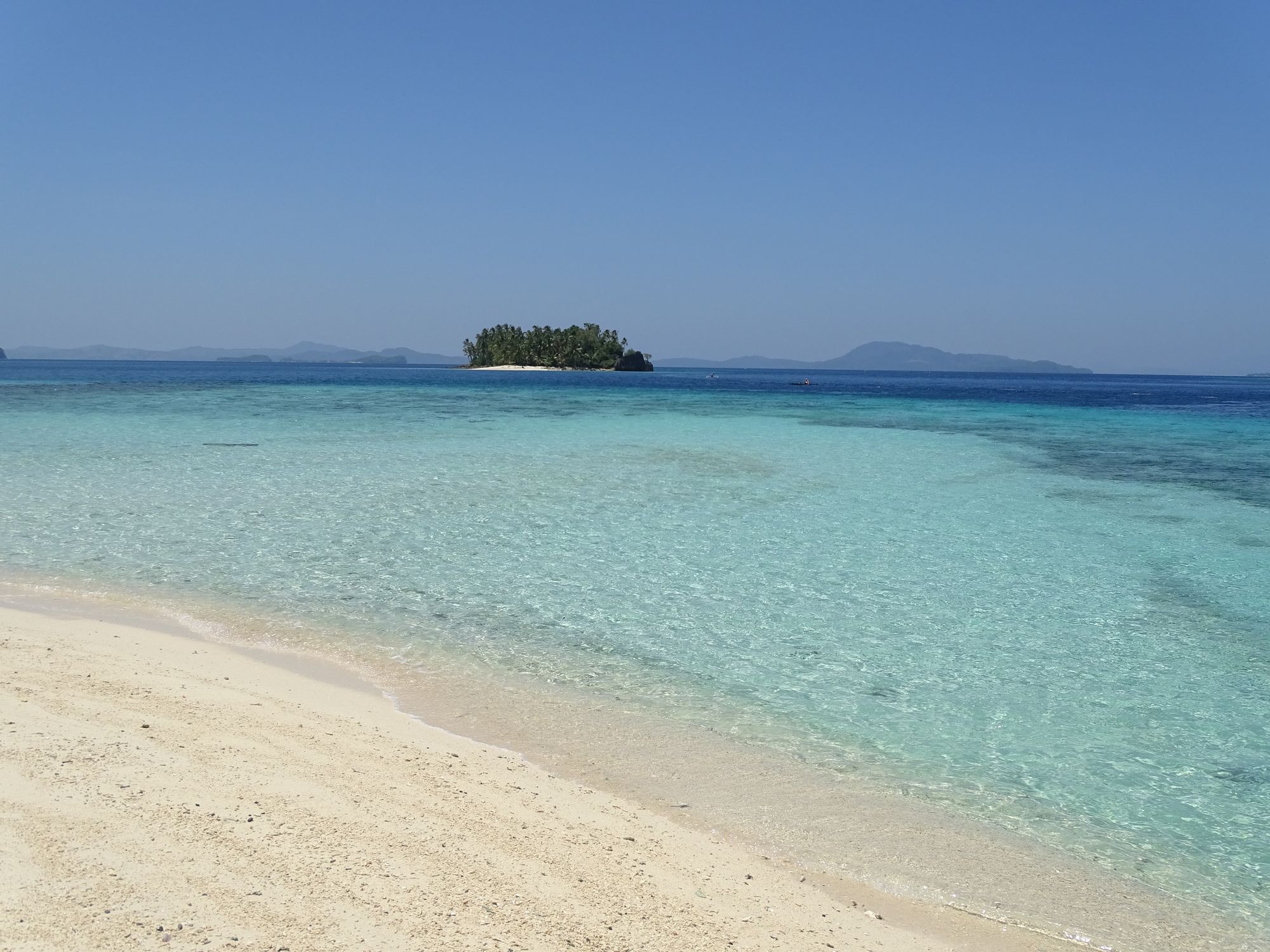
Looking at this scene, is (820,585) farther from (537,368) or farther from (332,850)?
(537,368)

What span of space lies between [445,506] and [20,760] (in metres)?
9.00

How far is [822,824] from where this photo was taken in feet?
13.6

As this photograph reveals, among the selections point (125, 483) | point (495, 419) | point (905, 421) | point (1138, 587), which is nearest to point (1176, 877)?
point (1138, 587)

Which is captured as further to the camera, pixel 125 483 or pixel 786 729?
pixel 125 483

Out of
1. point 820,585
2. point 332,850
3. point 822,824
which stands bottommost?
point 822,824

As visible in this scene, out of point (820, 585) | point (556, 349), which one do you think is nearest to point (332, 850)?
point (820, 585)

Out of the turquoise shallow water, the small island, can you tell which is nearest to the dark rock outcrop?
the small island

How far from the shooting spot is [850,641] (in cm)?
700

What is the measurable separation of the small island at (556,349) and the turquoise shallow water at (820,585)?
106 meters

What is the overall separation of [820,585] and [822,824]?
4.75m

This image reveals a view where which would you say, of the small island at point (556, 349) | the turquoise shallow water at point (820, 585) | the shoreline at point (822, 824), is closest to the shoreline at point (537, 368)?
the small island at point (556, 349)

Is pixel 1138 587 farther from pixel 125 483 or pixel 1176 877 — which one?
pixel 125 483

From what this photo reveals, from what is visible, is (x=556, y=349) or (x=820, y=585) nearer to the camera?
(x=820, y=585)

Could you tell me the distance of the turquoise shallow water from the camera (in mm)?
4906
